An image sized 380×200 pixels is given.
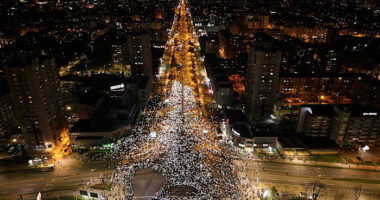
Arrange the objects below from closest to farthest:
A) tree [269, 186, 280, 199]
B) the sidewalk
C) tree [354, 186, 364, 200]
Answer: tree [269, 186, 280, 199]
tree [354, 186, 364, 200]
the sidewalk

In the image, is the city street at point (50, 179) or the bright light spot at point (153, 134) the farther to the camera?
the bright light spot at point (153, 134)

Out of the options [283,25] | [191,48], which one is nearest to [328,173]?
[191,48]

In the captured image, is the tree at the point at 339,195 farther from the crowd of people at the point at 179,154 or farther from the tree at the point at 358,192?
the crowd of people at the point at 179,154

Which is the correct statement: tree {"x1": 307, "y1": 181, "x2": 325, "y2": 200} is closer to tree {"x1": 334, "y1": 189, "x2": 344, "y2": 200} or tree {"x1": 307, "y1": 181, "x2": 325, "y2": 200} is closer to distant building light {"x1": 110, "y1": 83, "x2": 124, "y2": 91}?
tree {"x1": 334, "y1": 189, "x2": 344, "y2": 200}

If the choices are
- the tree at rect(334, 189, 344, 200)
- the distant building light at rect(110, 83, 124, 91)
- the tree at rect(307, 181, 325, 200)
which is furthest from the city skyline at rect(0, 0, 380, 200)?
the distant building light at rect(110, 83, 124, 91)

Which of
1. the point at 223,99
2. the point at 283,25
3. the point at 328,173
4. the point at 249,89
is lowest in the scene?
the point at 328,173

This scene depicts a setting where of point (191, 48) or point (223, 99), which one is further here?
point (191, 48)

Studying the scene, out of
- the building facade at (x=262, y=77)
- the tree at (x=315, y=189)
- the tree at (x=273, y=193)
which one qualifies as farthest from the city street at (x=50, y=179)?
the building facade at (x=262, y=77)

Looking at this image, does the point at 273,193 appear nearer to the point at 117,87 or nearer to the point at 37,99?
the point at 117,87

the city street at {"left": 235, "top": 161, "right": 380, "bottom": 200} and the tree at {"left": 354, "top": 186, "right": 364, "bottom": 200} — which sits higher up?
the city street at {"left": 235, "top": 161, "right": 380, "bottom": 200}

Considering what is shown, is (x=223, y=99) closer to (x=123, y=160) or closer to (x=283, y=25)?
(x=123, y=160)

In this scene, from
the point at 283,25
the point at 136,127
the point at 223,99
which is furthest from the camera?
the point at 283,25
